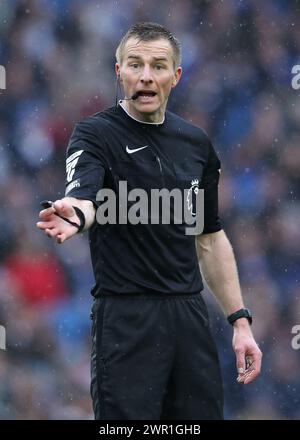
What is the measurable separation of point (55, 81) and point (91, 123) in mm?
3125

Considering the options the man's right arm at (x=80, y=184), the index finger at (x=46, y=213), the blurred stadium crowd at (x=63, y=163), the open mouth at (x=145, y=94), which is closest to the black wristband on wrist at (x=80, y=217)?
the man's right arm at (x=80, y=184)

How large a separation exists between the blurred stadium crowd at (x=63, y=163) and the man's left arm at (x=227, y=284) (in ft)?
8.09

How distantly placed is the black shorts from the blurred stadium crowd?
8.94 feet

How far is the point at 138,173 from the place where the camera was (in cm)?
352

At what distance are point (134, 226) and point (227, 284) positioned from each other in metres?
0.57

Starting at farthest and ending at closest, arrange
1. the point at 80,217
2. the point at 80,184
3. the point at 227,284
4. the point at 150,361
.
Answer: the point at 227,284 < the point at 150,361 < the point at 80,184 < the point at 80,217

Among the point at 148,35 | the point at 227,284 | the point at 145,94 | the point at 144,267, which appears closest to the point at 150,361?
the point at 144,267

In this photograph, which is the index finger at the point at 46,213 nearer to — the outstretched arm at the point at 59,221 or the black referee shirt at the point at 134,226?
the outstretched arm at the point at 59,221

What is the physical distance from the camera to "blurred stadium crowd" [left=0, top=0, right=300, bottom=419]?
6.23m

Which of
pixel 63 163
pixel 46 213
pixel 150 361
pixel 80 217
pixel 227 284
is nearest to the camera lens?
pixel 46 213

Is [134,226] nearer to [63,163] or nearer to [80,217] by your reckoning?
[80,217]

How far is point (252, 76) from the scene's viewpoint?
6.69 metres
